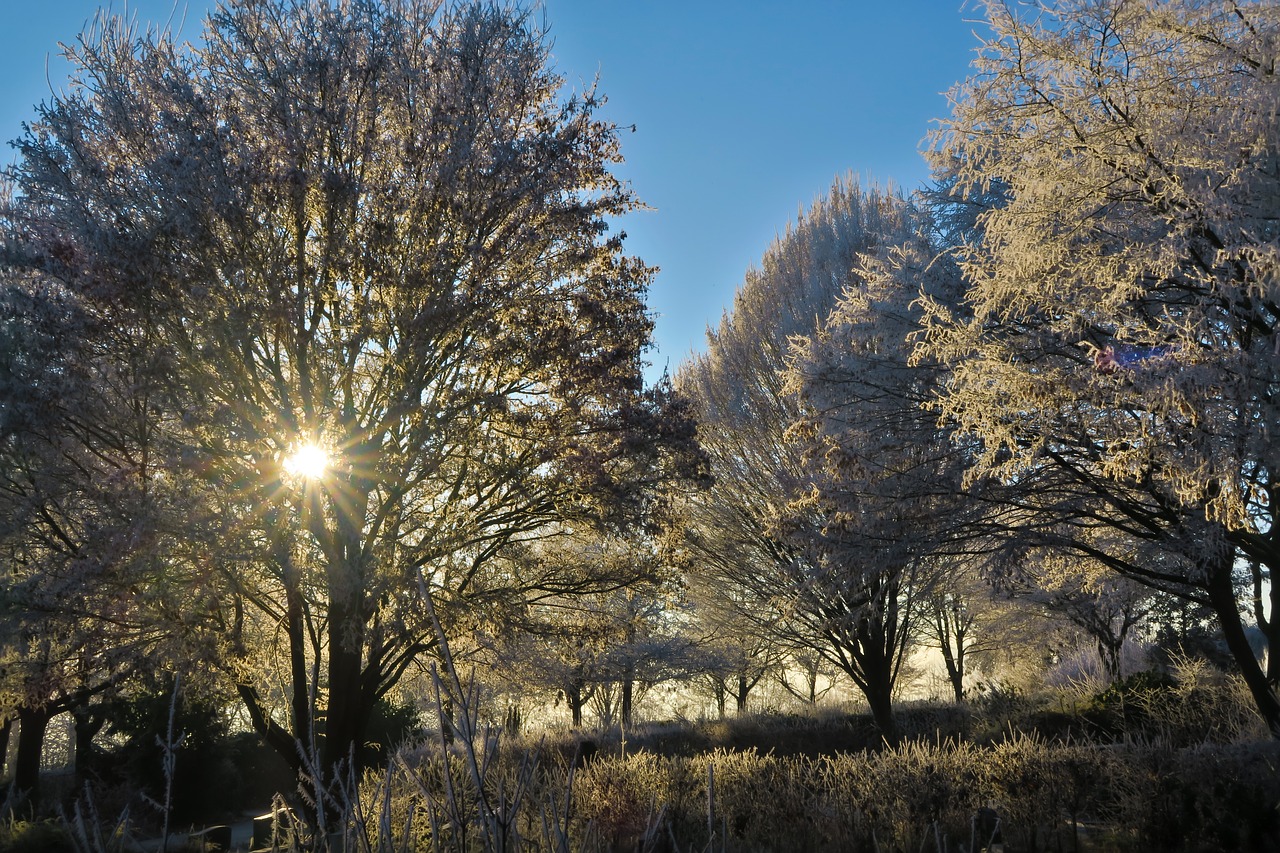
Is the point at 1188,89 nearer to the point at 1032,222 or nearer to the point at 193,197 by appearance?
the point at 1032,222

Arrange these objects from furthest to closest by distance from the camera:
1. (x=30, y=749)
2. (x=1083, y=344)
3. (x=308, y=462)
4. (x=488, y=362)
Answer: (x=30, y=749)
(x=488, y=362)
(x=308, y=462)
(x=1083, y=344)

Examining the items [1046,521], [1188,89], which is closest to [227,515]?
[1046,521]

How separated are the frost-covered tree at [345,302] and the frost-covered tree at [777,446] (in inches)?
183

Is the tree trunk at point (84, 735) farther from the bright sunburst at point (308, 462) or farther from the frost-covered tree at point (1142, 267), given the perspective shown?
the frost-covered tree at point (1142, 267)

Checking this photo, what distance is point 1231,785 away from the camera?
671cm

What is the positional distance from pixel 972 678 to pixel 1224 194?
122ft

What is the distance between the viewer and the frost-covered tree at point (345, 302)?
909cm

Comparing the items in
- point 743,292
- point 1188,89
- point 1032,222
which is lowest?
point 1032,222

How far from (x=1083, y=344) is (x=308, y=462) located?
825cm

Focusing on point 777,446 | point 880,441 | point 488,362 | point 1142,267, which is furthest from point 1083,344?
point 777,446

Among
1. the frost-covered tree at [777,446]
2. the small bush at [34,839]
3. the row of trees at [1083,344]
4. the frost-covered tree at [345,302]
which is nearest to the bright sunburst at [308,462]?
the frost-covered tree at [345,302]

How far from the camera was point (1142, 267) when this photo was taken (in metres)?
7.45

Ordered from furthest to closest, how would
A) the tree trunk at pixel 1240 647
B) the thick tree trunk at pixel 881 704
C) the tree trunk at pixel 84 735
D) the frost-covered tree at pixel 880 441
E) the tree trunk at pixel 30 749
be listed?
the tree trunk at pixel 84 735 < the tree trunk at pixel 30 749 < the thick tree trunk at pixel 881 704 < the frost-covered tree at pixel 880 441 < the tree trunk at pixel 1240 647

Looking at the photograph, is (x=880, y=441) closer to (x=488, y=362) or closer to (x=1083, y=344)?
Result: (x=1083, y=344)
